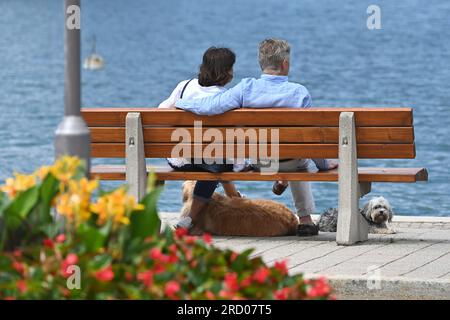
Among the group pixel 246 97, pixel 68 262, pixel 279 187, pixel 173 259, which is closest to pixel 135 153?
pixel 246 97

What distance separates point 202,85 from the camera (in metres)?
9.81

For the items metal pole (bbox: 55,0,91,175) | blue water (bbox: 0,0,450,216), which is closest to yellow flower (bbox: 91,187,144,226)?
metal pole (bbox: 55,0,91,175)

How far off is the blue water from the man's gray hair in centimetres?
734

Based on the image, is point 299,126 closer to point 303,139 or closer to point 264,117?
point 303,139

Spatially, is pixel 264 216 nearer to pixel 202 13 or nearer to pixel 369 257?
pixel 369 257

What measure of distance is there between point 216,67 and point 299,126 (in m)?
0.81

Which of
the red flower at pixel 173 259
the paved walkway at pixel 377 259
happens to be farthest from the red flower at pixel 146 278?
the paved walkway at pixel 377 259

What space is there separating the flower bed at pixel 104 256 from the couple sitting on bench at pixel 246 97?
12.3 ft

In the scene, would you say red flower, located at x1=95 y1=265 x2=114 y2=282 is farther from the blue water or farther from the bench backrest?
the blue water

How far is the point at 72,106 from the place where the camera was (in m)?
6.71

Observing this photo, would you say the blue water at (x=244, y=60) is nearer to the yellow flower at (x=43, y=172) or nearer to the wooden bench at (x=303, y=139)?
the wooden bench at (x=303, y=139)

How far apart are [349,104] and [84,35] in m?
53.5

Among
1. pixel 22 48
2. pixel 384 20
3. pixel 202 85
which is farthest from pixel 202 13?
pixel 202 85
